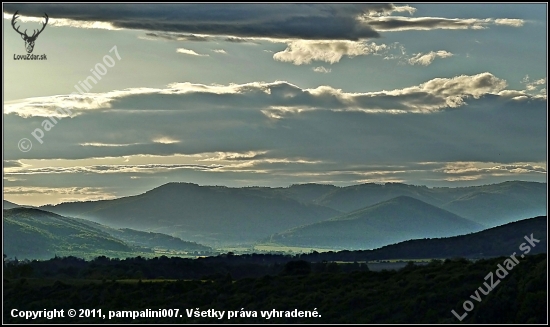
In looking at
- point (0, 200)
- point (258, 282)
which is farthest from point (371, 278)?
point (0, 200)

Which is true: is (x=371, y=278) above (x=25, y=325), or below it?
above

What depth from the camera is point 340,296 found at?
10331 centimetres

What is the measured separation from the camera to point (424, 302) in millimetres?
91750

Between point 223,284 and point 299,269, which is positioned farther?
point 299,269

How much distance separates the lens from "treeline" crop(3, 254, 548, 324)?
87062mm

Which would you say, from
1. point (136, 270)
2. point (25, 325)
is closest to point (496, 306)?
point (25, 325)

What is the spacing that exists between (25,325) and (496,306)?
171 feet

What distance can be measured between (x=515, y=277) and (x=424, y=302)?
1150 centimetres

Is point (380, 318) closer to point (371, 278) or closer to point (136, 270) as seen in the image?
point (371, 278)

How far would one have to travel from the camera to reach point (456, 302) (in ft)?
304

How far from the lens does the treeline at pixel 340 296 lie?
286 feet

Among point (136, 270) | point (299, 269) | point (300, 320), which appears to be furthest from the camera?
point (136, 270)

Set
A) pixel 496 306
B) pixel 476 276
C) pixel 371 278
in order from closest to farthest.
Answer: pixel 496 306 → pixel 476 276 → pixel 371 278

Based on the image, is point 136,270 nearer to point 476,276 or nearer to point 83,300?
point 83,300
